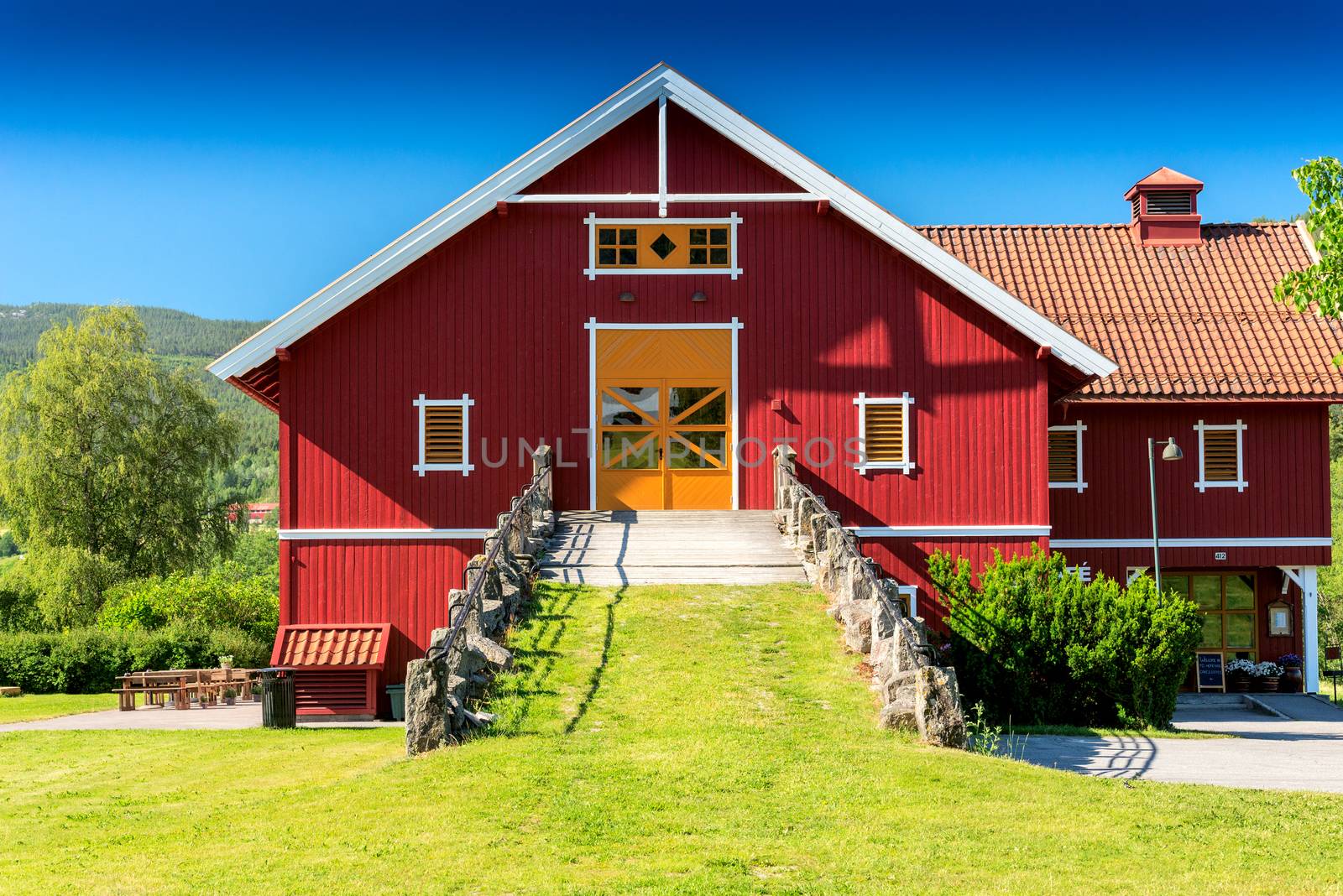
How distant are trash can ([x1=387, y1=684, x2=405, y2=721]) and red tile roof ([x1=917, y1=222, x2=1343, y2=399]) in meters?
12.2

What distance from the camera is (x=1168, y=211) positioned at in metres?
27.2

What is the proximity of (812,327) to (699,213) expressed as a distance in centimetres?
257

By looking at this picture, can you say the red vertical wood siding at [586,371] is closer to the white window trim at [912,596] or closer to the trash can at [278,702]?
the white window trim at [912,596]

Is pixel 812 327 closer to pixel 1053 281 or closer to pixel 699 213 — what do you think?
pixel 699 213

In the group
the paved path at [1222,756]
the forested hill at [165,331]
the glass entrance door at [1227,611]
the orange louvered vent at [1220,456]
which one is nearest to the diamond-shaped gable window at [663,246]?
the paved path at [1222,756]

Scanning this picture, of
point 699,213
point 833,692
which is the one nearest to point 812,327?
point 699,213

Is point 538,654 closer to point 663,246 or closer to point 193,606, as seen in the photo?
point 663,246

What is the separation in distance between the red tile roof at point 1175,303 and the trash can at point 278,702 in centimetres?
1362

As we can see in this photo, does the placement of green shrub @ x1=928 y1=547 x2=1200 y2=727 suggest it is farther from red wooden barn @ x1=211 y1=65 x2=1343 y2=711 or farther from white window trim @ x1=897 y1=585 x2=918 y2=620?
red wooden barn @ x1=211 y1=65 x2=1343 y2=711

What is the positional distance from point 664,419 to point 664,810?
11617 millimetres

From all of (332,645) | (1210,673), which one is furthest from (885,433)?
(332,645)

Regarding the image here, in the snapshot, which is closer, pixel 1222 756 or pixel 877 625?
pixel 877 625

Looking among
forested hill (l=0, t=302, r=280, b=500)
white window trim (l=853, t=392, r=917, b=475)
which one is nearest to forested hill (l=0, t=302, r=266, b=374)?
forested hill (l=0, t=302, r=280, b=500)

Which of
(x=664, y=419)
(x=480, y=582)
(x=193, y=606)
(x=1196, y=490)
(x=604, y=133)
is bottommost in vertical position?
(x=193, y=606)
